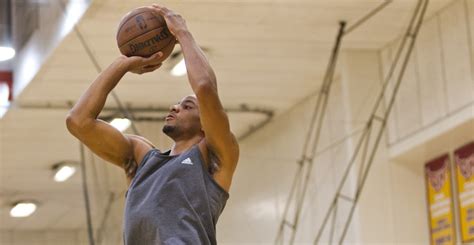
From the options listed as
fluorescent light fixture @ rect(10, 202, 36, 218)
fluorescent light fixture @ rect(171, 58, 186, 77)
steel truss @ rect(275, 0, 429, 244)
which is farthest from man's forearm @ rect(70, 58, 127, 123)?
fluorescent light fixture @ rect(10, 202, 36, 218)

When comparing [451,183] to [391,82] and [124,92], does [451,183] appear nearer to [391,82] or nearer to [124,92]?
[391,82]

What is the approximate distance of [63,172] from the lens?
23297 mm

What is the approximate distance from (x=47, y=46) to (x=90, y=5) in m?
2.43

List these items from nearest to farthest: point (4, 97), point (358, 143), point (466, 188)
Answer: point (466, 188) → point (358, 143) → point (4, 97)

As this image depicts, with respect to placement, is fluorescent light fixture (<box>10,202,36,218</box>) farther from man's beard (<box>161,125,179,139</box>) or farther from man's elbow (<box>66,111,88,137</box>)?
man's beard (<box>161,125,179,139</box>)

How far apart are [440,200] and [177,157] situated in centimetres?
1070

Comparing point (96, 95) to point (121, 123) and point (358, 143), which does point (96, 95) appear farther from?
point (121, 123)

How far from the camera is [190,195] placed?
204 inches

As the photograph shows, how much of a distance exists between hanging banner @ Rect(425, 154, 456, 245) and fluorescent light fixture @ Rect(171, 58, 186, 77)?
384 centimetres

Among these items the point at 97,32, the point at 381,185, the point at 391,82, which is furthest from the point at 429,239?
the point at 97,32

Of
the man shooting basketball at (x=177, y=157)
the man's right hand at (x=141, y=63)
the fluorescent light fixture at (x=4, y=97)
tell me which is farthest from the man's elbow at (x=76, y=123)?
the fluorescent light fixture at (x=4, y=97)

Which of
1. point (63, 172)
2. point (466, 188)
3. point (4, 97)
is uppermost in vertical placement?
point (63, 172)

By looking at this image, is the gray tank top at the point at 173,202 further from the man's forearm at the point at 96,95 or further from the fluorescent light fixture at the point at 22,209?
the fluorescent light fixture at the point at 22,209

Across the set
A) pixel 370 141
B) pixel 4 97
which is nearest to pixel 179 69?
pixel 370 141
